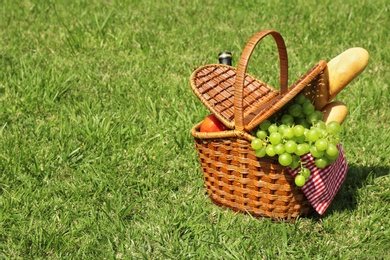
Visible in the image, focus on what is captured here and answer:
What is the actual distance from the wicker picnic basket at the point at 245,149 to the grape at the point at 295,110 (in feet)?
0.27

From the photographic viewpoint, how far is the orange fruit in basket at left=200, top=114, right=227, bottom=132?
2.72m

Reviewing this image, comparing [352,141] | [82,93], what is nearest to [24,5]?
[82,93]

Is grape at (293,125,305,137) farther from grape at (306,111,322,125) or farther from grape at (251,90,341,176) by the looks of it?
grape at (306,111,322,125)

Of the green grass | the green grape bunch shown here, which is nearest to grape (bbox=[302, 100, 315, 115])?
the green grape bunch

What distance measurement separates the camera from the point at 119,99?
376 cm

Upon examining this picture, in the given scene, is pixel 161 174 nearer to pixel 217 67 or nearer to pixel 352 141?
pixel 217 67

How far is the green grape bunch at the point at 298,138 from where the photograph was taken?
2387mm

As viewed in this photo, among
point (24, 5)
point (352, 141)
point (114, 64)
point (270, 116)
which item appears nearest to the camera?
point (270, 116)

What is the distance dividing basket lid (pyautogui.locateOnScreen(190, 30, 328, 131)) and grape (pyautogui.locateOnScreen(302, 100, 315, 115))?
0.07 m

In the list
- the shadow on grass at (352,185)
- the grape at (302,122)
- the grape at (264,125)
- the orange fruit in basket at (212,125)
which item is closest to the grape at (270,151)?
the grape at (264,125)

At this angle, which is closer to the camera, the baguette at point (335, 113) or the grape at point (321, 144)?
the grape at point (321, 144)

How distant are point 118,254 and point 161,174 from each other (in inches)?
25.5

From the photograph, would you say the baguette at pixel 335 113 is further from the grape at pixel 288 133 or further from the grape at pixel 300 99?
the grape at pixel 288 133

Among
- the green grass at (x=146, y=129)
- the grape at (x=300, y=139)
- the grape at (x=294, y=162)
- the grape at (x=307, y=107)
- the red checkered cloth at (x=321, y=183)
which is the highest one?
the grape at (x=307, y=107)
